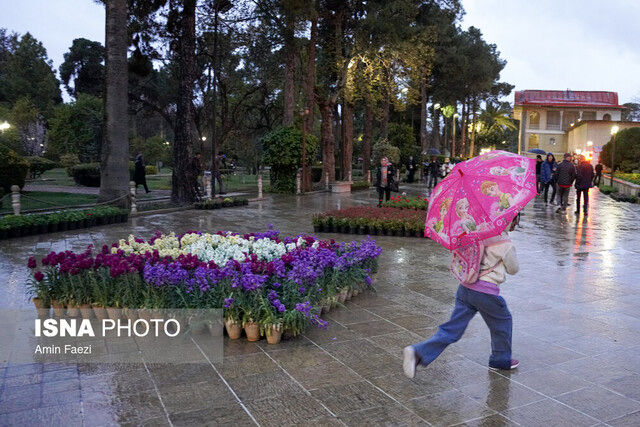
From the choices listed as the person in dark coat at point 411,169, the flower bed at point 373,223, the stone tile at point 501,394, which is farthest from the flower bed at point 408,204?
the person in dark coat at point 411,169

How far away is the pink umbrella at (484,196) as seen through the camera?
351 cm

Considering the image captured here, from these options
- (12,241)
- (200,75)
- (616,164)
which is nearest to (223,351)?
(12,241)

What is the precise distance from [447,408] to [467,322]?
698mm

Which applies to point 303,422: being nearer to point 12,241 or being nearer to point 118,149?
point 12,241

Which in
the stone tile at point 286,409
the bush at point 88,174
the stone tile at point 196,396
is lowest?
the stone tile at point 286,409

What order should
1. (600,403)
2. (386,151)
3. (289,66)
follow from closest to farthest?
(600,403) → (289,66) → (386,151)

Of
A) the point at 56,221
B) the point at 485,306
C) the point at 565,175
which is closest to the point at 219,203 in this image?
the point at 56,221

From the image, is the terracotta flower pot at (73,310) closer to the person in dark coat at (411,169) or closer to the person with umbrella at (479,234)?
the person with umbrella at (479,234)

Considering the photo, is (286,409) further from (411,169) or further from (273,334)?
(411,169)

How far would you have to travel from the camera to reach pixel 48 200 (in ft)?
59.9

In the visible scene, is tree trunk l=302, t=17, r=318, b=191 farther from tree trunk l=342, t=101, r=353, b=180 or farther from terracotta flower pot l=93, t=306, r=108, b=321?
terracotta flower pot l=93, t=306, r=108, b=321

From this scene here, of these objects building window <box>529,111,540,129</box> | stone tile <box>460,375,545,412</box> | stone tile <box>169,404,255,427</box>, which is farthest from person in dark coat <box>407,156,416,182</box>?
stone tile <box>169,404,255,427</box>

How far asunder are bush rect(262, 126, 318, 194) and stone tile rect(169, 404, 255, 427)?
65.3ft

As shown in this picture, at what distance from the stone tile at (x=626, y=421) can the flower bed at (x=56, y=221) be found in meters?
11.0
